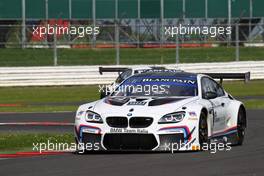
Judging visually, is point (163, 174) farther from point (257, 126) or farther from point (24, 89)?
point (24, 89)

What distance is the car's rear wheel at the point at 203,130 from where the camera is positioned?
13.8 meters

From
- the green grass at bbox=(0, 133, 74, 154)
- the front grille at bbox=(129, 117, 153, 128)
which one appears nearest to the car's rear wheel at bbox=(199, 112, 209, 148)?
the front grille at bbox=(129, 117, 153, 128)

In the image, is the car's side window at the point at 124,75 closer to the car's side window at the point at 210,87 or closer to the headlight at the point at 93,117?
the car's side window at the point at 210,87

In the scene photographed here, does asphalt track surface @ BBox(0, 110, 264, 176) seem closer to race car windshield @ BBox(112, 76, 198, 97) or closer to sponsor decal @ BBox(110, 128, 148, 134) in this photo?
sponsor decal @ BBox(110, 128, 148, 134)

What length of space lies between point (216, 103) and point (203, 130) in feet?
3.32

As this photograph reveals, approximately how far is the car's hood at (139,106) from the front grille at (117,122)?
64 millimetres

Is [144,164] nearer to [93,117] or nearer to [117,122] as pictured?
[117,122]

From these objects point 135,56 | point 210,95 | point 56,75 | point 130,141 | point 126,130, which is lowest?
point 56,75

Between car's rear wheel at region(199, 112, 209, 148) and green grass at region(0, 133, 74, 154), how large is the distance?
2.99m

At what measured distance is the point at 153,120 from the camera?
13.5 metres

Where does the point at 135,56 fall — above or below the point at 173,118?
below

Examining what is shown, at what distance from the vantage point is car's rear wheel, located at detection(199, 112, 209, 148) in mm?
13781

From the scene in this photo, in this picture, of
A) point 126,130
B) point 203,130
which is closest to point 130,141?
point 126,130

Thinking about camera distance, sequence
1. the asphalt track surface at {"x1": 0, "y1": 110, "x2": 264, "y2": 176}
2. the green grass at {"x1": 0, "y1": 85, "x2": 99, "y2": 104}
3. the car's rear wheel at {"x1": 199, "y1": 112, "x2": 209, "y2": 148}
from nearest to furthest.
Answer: the asphalt track surface at {"x1": 0, "y1": 110, "x2": 264, "y2": 176} → the car's rear wheel at {"x1": 199, "y1": 112, "x2": 209, "y2": 148} → the green grass at {"x1": 0, "y1": 85, "x2": 99, "y2": 104}
